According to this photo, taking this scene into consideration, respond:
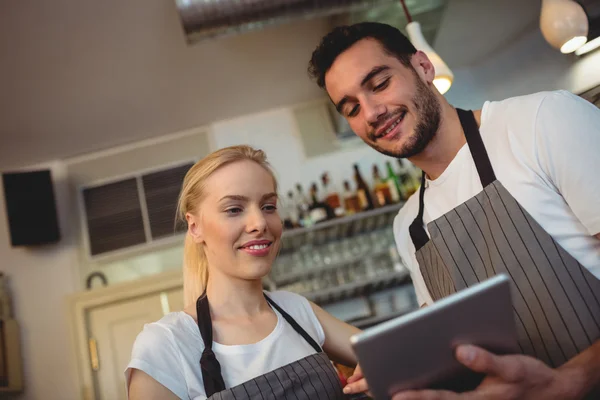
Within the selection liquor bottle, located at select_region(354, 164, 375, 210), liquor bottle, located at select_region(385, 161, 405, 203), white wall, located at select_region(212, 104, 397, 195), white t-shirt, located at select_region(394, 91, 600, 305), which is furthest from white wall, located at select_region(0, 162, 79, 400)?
white t-shirt, located at select_region(394, 91, 600, 305)

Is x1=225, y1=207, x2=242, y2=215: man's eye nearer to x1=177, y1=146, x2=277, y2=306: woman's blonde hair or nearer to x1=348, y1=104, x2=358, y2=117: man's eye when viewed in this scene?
x1=177, y1=146, x2=277, y2=306: woman's blonde hair

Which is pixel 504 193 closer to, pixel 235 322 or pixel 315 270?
pixel 235 322

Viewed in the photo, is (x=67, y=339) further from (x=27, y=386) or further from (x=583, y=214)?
(x=583, y=214)

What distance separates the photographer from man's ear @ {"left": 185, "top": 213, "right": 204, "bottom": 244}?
1.46 m

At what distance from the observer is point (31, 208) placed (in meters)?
4.00

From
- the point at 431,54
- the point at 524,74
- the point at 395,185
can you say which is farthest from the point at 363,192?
the point at 524,74

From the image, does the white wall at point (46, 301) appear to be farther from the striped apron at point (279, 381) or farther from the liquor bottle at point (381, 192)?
the striped apron at point (279, 381)

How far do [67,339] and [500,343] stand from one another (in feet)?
13.1

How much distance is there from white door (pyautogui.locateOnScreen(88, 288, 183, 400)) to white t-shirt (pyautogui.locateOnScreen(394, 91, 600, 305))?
10.2ft

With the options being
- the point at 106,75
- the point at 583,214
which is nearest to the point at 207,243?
the point at 583,214

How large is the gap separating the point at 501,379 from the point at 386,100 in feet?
2.96

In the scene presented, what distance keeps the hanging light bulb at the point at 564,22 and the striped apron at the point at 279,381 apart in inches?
85.5

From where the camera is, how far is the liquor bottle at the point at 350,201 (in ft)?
12.6

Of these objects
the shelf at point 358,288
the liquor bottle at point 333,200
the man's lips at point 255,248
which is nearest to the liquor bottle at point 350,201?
the liquor bottle at point 333,200
